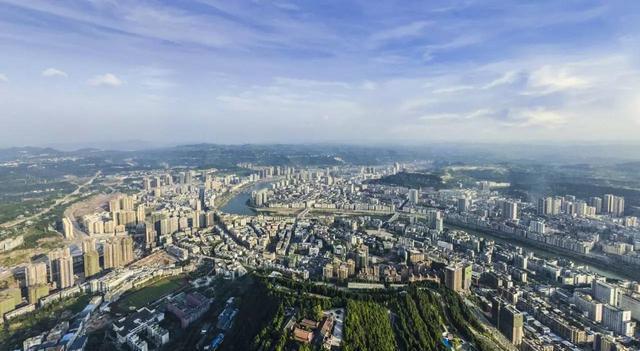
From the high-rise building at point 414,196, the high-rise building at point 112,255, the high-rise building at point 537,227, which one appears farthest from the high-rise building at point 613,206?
the high-rise building at point 112,255

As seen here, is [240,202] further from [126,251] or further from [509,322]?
[509,322]

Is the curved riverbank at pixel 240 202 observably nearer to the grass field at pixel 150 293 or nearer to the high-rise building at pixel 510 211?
the grass field at pixel 150 293

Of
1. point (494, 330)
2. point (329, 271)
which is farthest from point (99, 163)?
point (494, 330)

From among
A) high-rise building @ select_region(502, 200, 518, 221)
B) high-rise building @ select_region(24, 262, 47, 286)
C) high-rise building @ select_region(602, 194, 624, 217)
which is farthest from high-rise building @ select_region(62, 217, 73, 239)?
high-rise building @ select_region(602, 194, 624, 217)

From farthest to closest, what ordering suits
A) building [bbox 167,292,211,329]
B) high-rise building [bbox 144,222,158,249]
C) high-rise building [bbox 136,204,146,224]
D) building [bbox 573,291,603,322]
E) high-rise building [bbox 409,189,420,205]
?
high-rise building [bbox 409,189,420,205]
high-rise building [bbox 136,204,146,224]
high-rise building [bbox 144,222,158,249]
building [bbox 573,291,603,322]
building [bbox 167,292,211,329]

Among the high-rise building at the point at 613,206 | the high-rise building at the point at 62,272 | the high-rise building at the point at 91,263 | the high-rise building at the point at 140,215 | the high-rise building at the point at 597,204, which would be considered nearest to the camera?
the high-rise building at the point at 62,272

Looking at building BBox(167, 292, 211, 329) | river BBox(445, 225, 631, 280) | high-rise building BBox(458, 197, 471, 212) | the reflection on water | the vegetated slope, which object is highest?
high-rise building BBox(458, 197, 471, 212)

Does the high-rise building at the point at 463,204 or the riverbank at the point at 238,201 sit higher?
the high-rise building at the point at 463,204

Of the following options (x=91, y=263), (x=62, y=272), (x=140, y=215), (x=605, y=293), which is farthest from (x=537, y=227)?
(x=140, y=215)

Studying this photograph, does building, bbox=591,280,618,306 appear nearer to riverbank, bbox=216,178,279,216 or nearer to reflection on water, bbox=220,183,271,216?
reflection on water, bbox=220,183,271,216
